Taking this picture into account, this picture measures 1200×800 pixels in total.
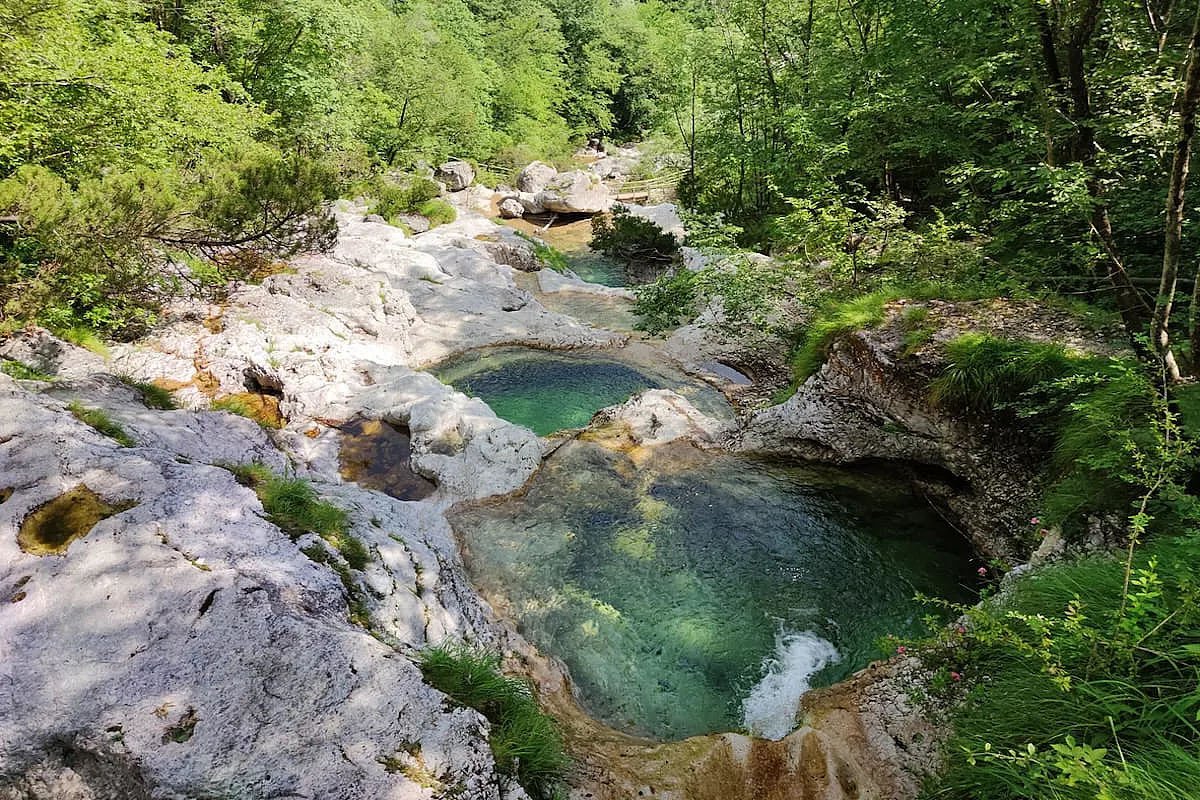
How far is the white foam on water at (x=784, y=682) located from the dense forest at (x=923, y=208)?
5.84 feet

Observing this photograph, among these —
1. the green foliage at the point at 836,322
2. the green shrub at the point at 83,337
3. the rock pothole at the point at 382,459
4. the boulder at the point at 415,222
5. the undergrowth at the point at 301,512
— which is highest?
the green foliage at the point at 836,322

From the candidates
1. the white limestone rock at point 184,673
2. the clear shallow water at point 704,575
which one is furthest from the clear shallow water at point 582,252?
the white limestone rock at point 184,673

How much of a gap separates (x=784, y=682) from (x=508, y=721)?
3475mm

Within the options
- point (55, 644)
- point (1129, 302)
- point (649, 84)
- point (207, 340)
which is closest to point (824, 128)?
point (1129, 302)

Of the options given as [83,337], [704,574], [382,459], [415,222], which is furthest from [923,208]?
[415,222]

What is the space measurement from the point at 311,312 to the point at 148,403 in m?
5.43

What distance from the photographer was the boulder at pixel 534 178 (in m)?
31.3

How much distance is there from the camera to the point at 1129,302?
4.81 metres

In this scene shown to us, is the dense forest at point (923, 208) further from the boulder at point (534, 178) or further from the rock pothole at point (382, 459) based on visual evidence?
the boulder at point (534, 178)

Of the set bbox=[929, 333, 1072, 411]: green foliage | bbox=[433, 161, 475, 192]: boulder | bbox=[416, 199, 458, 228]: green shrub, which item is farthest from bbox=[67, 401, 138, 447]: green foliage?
bbox=[433, 161, 475, 192]: boulder

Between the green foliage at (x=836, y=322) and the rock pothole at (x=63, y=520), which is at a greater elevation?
the green foliage at (x=836, y=322)

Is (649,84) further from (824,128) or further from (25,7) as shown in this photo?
(25,7)

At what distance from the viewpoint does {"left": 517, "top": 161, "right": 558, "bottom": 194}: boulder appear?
31.3 metres

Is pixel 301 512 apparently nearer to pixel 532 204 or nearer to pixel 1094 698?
pixel 1094 698
